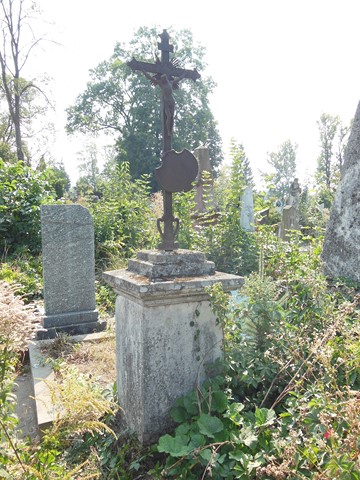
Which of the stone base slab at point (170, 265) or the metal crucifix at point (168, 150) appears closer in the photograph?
the stone base slab at point (170, 265)

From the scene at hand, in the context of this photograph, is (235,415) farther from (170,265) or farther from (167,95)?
(167,95)

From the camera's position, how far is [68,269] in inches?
188

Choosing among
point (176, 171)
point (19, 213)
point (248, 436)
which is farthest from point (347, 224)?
point (19, 213)

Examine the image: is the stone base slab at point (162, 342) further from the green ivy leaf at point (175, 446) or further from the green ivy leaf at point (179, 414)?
the green ivy leaf at point (175, 446)

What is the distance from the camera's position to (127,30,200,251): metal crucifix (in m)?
2.30

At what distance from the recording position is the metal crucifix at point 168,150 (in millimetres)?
2301

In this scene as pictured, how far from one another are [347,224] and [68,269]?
11.3ft

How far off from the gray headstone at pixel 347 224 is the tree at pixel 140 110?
23629mm

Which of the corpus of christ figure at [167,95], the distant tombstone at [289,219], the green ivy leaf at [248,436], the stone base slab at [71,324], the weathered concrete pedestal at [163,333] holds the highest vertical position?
the corpus of christ figure at [167,95]

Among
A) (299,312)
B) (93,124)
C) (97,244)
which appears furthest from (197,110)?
(299,312)

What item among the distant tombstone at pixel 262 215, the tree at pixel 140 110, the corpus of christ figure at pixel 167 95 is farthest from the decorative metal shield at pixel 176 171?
the tree at pixel 140 110

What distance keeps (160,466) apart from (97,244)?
5.90 meters

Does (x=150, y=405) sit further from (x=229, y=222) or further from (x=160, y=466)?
(x=229, y=222)

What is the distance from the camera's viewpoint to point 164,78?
2.30 metres
